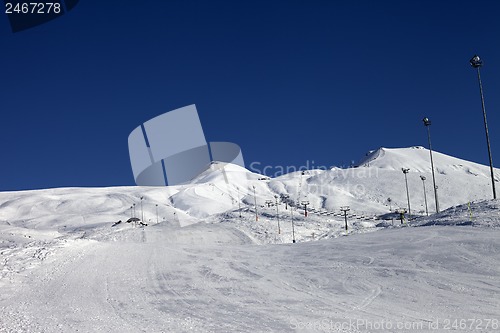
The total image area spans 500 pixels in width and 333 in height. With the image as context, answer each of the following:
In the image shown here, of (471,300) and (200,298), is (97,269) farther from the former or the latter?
(471,300)

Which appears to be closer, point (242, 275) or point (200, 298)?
point (200, 298)

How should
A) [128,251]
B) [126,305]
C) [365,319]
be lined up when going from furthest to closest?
[128,251]
[126,305]
[365,319]

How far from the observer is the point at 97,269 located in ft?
58.3

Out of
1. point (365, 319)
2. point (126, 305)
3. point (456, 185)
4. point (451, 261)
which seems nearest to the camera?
point (365, 319)

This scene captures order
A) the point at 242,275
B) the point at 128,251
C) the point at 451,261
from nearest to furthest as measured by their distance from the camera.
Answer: the point at 451,261, the point at 242,275, the point at 128,251

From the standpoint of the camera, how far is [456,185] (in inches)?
6029

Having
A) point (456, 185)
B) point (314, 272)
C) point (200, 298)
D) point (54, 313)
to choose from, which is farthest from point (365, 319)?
point (456, 185)

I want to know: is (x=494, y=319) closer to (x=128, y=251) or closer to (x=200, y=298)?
(x=200, y=298)

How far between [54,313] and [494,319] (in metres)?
10.4

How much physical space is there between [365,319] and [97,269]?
11964 millimetres

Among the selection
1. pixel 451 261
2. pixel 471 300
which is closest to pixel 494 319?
pixel 471 300

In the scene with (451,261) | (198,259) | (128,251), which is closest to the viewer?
(451,261)

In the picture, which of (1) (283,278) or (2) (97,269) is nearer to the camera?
(1) (283,278)

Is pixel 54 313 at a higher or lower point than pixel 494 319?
higher
